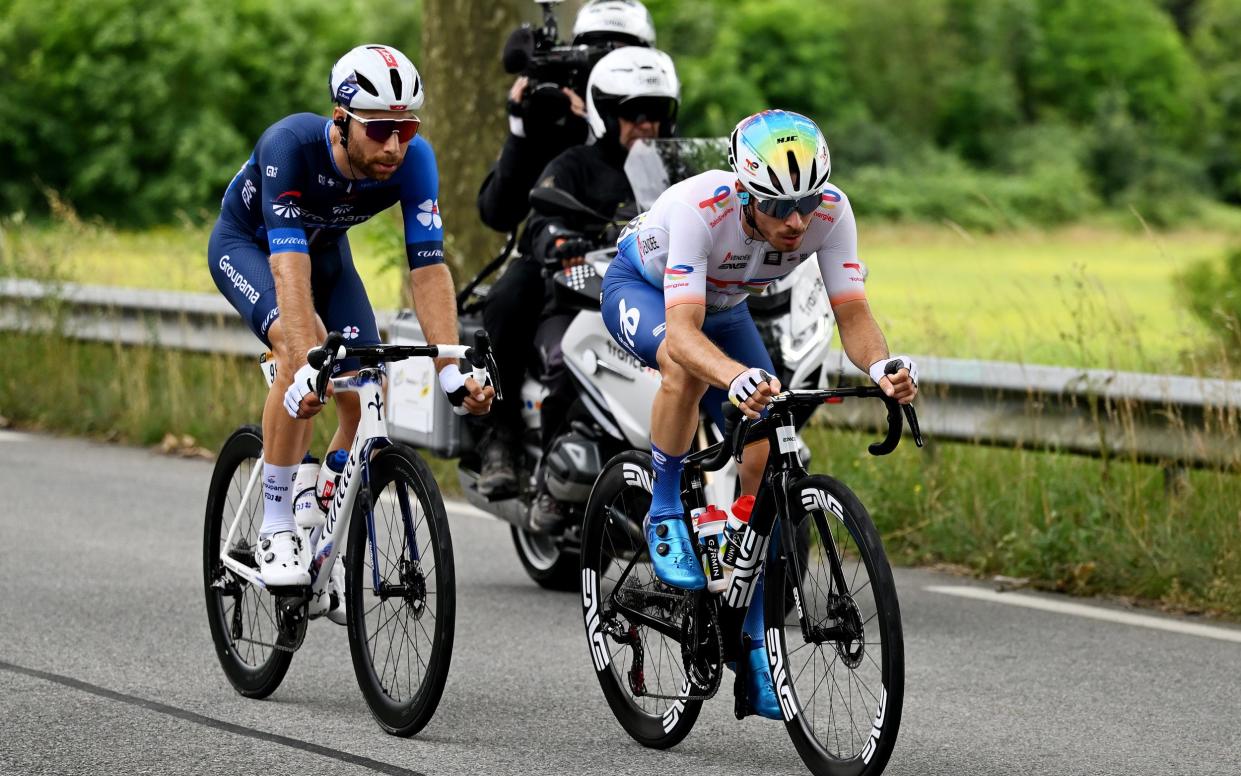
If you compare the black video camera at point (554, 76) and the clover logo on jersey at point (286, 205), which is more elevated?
the black video camera at point (554, 76)

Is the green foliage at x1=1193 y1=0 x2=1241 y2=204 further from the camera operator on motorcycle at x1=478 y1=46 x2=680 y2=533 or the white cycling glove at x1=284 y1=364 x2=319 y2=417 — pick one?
the white cycling glove at x1=284 y1=364 x2=319 y2=417

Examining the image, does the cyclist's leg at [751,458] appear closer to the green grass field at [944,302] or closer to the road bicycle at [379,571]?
the road bicycle at [379,571]

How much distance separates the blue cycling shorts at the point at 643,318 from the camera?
6.38 metres

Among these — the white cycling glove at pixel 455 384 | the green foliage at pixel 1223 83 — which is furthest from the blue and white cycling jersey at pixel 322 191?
the green foliage at pixel 1223 83

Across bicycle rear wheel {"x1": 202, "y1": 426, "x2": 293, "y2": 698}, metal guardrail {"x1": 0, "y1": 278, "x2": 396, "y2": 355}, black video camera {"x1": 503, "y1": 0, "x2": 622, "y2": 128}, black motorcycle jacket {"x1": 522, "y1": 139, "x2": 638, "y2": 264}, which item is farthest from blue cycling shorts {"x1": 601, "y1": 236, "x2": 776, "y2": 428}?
metal guardrail {"x1": 0, "y1": 278, "x2": 396, "y2": 355}

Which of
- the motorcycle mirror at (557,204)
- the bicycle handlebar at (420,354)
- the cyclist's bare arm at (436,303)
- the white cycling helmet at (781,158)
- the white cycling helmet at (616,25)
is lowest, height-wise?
the bicycle handlebar at (420,354)

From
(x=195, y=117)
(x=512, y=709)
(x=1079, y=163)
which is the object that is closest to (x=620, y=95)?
(x=512, y=709)

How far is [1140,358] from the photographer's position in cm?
978

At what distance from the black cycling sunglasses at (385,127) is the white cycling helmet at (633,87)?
2266 millimetres

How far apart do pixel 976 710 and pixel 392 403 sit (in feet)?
11.6

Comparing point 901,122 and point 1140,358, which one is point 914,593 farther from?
point 901,122

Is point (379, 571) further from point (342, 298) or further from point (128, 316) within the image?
point (128, 316)

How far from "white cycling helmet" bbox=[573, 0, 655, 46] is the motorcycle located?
1.24 metres

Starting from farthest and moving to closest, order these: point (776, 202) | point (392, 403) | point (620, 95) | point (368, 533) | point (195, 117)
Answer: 1. point (195, 117)
2. point (392, 403)
3. point (620, 95)
4. point (368, 533)
5. point (776, 202)
